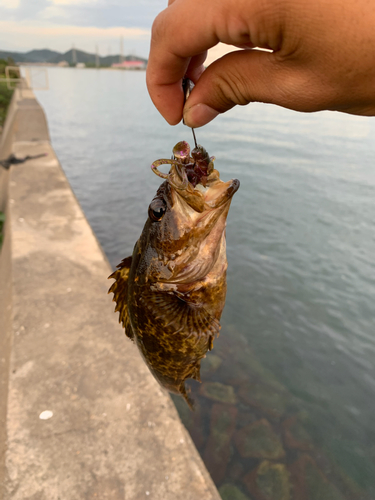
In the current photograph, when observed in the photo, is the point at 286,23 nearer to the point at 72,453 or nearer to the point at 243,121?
the point at 72,453

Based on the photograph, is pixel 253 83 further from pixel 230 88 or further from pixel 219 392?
pixel 219 392

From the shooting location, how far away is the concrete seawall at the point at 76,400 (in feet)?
9.55

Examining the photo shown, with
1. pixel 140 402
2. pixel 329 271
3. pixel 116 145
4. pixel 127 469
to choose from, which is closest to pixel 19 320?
pixel 140 402

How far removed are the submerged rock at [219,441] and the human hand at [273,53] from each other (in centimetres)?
462

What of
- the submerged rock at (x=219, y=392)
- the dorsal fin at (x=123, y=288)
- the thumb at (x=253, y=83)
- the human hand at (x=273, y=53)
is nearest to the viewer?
the human hand at (x=273, y=53)

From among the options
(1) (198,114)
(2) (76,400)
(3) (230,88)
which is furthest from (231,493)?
(3) (230,88)

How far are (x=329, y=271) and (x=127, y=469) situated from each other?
734 centimetres

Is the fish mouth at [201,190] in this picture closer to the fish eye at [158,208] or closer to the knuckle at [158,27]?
the fish eye at [158,208]

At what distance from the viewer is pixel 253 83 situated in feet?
4.91

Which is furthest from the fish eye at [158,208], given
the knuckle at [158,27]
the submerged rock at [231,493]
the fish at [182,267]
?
the submerged rock at [231,493]

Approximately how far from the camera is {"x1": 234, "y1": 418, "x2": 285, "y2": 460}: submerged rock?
4.92 metres

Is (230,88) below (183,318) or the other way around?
the other way around

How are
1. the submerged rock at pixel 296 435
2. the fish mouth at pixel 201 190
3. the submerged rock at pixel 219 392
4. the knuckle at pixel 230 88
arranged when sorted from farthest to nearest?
the submerged rock at pixel 219 392, the submerged rock at pixel 296 435, the fish mouth at pixel 201 190, the knuckle at pixel 230 88

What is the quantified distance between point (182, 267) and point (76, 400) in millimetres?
2341
